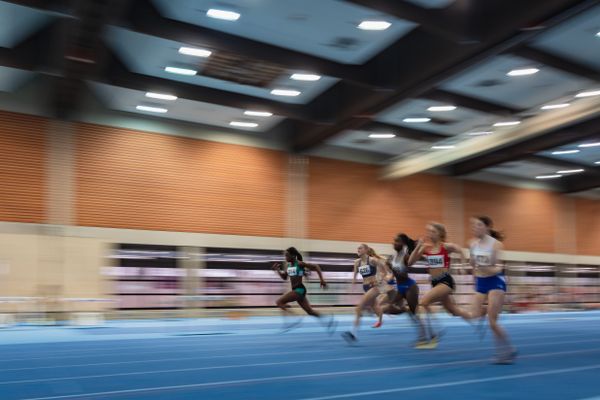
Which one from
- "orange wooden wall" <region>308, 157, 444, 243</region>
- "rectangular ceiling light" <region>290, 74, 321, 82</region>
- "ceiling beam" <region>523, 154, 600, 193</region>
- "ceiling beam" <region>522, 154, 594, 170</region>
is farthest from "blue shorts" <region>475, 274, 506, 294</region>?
"ceiling beam" <region>523, 154, 600, 193</region>

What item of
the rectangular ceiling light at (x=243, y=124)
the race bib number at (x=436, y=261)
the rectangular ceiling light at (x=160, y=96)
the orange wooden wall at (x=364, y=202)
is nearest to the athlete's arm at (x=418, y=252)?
the race bib number at (x=436, y=261)

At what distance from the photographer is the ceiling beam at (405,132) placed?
910 inches

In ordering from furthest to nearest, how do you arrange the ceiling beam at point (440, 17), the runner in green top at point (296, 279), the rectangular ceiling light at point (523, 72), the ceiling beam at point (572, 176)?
the ceiling beam at point (572, 176) < the rectangular ceiling light at point (523, 72) < the ceiling beam at point (440, 17) < the runner in green top at point (296, 279)

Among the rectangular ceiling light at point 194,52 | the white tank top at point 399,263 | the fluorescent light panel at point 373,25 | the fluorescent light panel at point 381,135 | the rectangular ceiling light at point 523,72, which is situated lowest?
the white tank top at point 399,263

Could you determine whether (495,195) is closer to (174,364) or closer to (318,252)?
(318,252)

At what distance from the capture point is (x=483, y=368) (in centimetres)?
693

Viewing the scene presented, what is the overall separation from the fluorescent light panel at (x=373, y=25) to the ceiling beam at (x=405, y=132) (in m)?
7.29

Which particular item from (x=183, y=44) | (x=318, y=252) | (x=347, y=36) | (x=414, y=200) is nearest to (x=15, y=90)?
(x=183, y=44)

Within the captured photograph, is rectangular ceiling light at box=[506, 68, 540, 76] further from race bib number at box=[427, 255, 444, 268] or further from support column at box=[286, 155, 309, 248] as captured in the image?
race bib number at box=[427, 255, 444, 268]

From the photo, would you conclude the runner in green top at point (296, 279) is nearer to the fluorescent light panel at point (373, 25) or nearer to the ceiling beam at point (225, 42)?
the ceiling beam at point (225, 42)

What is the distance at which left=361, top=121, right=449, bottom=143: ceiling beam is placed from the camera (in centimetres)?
2312

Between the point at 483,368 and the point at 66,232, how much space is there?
16.1 m

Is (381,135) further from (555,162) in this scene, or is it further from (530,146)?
(555,162)

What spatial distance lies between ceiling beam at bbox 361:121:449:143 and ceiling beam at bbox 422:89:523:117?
11.2 feet
